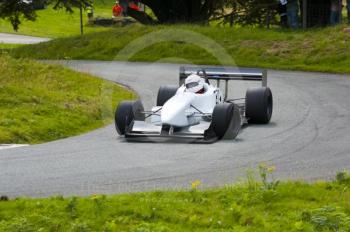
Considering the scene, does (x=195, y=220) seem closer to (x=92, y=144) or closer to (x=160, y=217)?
(x=160, y=217)

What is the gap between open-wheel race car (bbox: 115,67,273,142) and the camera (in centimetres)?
1528

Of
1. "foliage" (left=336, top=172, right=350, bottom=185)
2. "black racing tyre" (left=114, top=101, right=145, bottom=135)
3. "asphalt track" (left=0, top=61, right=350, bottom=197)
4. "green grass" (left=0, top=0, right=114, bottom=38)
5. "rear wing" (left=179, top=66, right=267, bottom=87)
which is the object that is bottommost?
"asphalt track" (left=0, top=61, right=350, bottom=197)

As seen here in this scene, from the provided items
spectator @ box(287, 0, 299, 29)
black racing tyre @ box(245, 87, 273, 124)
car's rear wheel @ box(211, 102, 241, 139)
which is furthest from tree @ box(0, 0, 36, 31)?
car's rear wheel @ box(211, 102, 241, 139)

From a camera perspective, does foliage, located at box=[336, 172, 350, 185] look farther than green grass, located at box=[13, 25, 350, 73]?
No

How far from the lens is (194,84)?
1625 centimetres

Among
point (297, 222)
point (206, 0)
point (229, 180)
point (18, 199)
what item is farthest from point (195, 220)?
point (206, 0)

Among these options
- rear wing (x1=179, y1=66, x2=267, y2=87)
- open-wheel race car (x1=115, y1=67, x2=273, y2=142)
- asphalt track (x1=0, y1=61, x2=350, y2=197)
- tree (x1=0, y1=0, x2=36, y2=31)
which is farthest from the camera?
tree (x1=0, y1=0, x2=36, y2=31)

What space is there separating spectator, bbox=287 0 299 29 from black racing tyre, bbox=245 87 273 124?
18.9 m

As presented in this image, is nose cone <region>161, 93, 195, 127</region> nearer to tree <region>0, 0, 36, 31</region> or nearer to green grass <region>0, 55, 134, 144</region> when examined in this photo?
green grass <region>0, 55, 134, 144</region>

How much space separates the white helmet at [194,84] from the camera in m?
16.2

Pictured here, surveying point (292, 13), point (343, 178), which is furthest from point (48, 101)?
point (292, 13)

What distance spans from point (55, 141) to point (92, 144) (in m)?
1.13

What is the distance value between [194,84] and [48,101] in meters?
A: 4.47

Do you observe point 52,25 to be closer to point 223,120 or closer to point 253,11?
point 253,11
